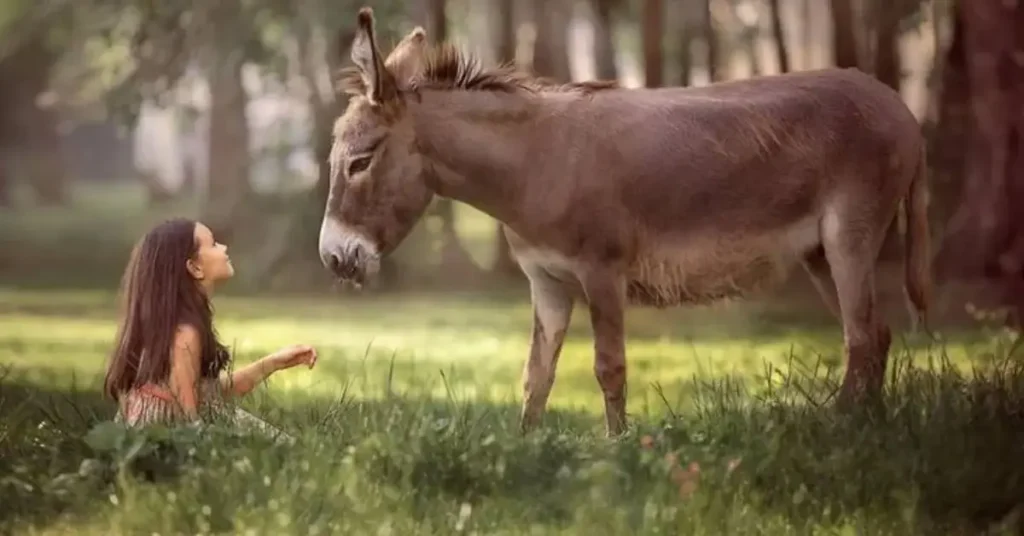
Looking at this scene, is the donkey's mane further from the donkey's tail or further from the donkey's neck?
the donkey's tail

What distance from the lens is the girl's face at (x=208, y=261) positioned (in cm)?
196

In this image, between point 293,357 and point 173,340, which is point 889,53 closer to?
point 293,357

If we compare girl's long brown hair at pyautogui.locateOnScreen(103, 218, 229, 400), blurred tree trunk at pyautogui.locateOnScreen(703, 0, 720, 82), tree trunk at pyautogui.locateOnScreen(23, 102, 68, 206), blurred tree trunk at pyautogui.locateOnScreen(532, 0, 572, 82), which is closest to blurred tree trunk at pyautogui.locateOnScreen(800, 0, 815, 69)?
blurred tree trunk at pyautogui.locateOnScreen(703, 0, 720, 82)

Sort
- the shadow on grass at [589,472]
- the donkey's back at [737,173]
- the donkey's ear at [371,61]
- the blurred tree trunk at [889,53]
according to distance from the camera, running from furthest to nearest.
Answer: the blurred tree trunk at [889,53] → the donkey's back at [737,173] → the donkey's ear at [371,61] → the shadow on grass at [589,472]

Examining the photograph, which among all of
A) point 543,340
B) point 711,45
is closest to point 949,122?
point 711,45

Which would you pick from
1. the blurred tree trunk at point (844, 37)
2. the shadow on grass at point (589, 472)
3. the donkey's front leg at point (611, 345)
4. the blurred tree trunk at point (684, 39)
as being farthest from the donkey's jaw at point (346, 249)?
the blurred tree trunk at point (844, 37)

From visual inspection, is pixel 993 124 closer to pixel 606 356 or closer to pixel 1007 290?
pixel 1007 290

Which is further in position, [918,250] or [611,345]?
[918,250]

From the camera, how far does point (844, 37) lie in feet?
7.02

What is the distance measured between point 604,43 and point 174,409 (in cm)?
97

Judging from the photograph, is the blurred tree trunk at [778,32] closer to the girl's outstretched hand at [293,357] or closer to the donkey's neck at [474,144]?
the donkey's neck at [474,144]

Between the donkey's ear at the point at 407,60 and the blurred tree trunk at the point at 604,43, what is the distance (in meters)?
0.34

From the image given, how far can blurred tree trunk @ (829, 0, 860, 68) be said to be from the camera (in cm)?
213

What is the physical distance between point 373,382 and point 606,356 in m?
0.41
